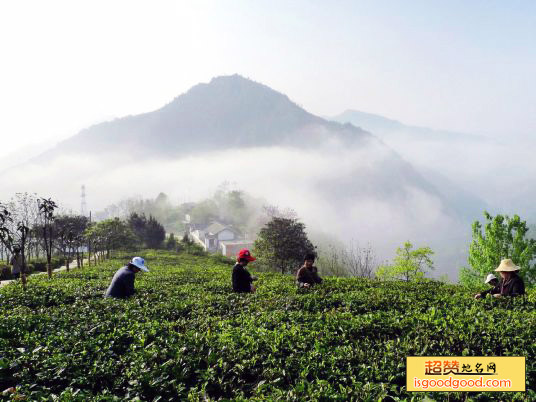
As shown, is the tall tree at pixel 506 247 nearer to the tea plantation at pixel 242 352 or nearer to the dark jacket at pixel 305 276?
the dark jacket at pixel 305 276

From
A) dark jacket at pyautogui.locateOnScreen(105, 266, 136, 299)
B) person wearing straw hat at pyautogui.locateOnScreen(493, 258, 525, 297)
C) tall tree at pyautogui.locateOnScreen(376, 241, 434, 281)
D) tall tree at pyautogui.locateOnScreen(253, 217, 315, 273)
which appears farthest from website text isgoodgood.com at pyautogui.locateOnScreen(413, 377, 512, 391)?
tall tree at pyautogui.locateOnScreen(376, 241, 434, 281)

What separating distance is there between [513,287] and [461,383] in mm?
5589

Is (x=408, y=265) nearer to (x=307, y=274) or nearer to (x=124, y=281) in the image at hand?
(x=307, y=274)

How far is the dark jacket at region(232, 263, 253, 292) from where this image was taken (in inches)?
357

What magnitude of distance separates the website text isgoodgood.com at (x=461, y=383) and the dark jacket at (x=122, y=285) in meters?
7.12

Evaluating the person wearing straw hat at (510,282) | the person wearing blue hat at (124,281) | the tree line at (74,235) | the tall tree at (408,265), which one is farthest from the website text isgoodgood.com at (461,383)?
the tall tree at (408,265)

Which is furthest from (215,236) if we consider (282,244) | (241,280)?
(241,280)

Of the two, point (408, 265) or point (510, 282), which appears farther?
point (408, 265)

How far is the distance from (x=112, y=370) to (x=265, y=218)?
92.7 metres

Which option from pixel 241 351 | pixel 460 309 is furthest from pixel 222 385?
pixel 460 309

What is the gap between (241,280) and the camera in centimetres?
919

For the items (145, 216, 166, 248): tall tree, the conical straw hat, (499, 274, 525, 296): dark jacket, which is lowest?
(145, 216, 166, 248): tall tree

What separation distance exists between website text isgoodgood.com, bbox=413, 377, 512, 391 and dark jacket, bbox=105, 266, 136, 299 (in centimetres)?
712

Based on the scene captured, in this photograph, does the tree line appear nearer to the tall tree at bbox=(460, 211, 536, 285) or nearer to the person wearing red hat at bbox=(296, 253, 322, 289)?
the person wearing red hat at bbox=(296, 253, 322, 289)
